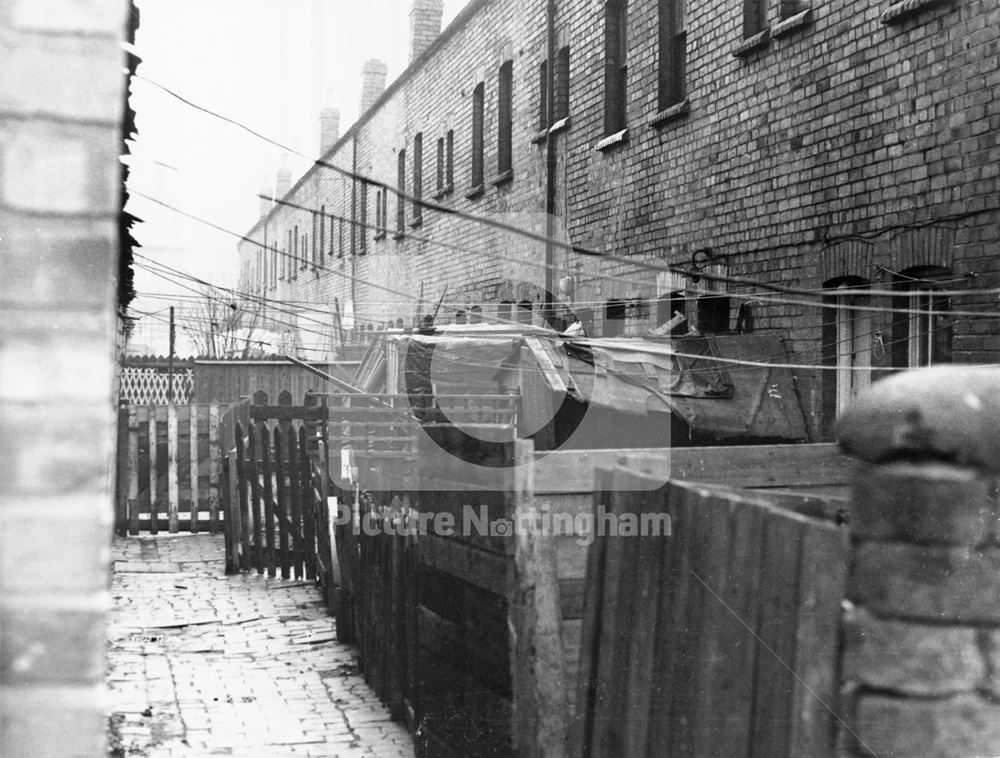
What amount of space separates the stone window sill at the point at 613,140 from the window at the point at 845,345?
4.76 meters

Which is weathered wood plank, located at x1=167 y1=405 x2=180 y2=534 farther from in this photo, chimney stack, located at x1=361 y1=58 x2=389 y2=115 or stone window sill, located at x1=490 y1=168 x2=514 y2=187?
chimney stack, located at x1=361 y1=58 x2=389 y2=115

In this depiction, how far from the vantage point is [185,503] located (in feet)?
45.3

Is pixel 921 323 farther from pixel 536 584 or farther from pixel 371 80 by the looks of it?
pixel 371 80

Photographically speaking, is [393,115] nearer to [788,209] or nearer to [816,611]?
[788,209]

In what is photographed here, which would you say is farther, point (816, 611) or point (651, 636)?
point (651, 636)

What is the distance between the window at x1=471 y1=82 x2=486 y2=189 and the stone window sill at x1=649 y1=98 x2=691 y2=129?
7964mm

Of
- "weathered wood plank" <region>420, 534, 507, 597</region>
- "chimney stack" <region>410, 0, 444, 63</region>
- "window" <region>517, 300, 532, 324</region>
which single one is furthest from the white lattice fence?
"weathered wood plank" <region>420, 534, 507, 597</region>

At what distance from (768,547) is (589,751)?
54.4 inches

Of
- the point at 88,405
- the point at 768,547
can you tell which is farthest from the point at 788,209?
the point at 88,405

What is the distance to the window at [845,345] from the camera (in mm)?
9570

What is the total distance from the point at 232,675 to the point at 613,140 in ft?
29.6

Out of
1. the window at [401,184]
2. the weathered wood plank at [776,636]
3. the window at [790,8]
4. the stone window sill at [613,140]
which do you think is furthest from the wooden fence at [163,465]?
the window at [401,184]

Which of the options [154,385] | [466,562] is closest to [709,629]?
[466,562]

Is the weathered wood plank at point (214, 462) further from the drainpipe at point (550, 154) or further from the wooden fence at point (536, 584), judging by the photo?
the wooden fence at point (536, 584)
